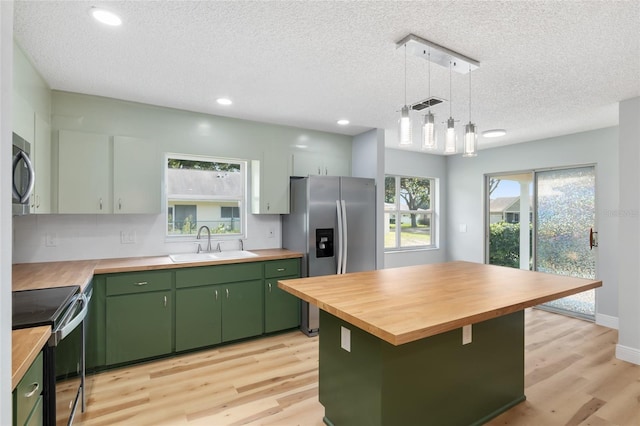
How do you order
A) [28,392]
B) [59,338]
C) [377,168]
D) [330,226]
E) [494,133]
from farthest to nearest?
1. [494,133]
2. [377,168]
3. [330,226]
4. [59,338]
5. [28,392]

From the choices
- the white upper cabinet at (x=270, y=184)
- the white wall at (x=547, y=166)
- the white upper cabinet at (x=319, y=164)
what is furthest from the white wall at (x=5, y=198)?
the white wall at (x=547, y=166)

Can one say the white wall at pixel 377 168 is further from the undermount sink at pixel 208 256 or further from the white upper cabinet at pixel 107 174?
the white upper cabinet at pixel 107 174

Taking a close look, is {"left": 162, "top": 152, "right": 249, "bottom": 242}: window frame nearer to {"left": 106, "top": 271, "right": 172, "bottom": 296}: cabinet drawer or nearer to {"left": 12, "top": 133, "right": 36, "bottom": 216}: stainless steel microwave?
{"left": 106, "top": 271, "right": 172, "bottom": 296}: cabinet drawer

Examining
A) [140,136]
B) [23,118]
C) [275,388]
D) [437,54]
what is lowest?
[275,388]

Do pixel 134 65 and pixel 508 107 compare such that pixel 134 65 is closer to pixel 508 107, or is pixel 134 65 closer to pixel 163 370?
pixel 163 370

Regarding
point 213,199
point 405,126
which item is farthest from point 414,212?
point 405,126

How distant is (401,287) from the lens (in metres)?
2.06

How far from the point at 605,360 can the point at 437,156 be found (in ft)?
12.7

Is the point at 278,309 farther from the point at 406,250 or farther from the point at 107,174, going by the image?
the point at 406,250

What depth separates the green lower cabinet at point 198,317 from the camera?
3.06 metres

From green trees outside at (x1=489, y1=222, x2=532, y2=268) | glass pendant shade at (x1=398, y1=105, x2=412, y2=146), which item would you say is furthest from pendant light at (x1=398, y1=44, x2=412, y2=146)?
green trees outside at (x1=489, y1=222, x2=532, y2=268)

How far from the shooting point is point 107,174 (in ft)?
9.91

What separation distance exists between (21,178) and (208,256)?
1.87 m

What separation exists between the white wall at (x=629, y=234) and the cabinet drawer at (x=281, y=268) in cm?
325
